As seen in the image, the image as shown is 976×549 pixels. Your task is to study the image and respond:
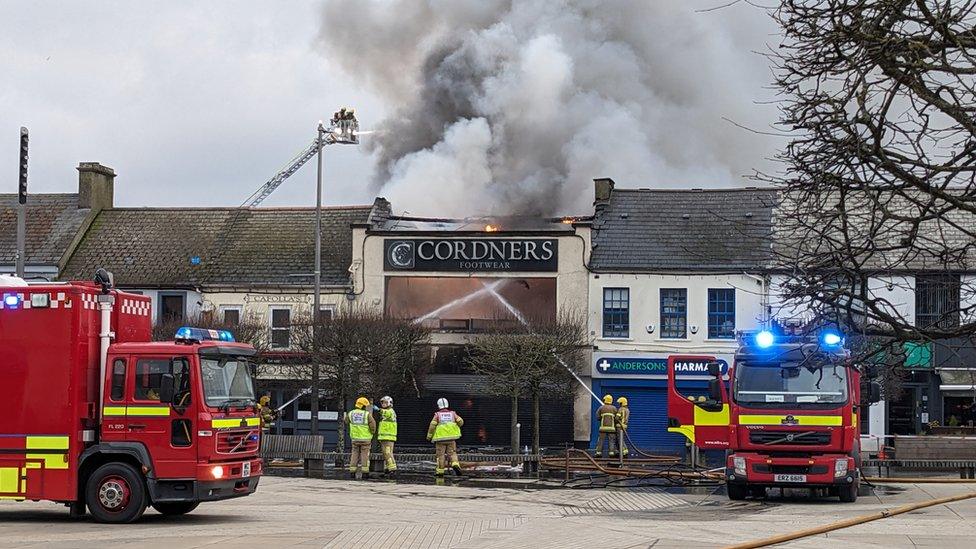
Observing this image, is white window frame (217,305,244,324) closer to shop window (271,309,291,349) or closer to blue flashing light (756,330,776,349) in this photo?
shop window (271,309,291,349)

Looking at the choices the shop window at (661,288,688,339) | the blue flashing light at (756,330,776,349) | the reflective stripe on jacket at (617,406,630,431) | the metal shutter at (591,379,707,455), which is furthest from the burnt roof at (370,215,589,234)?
the blue flashing light at (756,330,776,349)

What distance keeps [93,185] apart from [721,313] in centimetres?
2281

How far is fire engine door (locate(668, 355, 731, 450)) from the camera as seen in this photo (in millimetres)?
23281

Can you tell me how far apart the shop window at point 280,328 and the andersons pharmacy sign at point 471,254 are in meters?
3.75

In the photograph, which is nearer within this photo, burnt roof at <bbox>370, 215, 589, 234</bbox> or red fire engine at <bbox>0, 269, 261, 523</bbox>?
red fire engine at <bbox>0, 269, 261, 523</bbox>

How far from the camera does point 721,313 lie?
40750mm

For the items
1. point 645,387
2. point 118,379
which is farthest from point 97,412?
point 645,387

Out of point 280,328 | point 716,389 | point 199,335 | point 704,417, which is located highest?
point 280,328

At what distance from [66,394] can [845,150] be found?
10375 millimetres

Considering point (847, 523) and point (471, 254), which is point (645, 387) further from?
point (847, 523)

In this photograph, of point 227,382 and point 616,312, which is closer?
point 227,382

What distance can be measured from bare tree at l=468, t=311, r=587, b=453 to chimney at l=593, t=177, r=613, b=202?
5571 millimetres

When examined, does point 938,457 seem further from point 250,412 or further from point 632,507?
point 250,412

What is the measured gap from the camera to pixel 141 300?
18.3m
